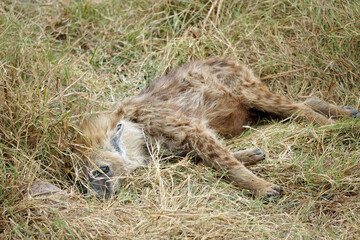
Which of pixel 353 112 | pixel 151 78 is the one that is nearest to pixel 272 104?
pixel 353 112

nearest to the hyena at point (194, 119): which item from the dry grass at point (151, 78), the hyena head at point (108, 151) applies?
the hyena head at point (108, 151)

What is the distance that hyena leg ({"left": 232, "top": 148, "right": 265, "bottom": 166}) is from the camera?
13.9 feet

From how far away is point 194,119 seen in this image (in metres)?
4.52

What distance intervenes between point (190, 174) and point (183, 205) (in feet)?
1.57

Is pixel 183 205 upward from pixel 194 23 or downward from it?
downward

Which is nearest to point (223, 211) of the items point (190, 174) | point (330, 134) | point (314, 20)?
point (190, 174)

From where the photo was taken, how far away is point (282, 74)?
5316 mm

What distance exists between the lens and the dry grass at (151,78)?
3.33 meters

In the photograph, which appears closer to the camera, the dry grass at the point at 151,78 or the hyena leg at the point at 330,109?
the dry grass at the point at 151,78

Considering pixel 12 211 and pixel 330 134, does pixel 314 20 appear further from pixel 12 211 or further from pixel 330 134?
pixel 12 211

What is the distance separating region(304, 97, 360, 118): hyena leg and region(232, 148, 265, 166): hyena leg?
3.42 feet

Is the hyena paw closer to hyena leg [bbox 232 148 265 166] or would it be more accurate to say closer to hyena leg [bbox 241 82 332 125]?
hyena leg [bbox 241 82 332 125]

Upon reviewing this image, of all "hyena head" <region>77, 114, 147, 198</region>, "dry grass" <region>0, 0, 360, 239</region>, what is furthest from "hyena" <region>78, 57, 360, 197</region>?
"dry grass" <region>0, 0, 360, 239</region>

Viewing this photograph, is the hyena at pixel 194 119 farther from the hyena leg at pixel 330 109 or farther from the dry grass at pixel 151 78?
the dry grass at pixel 151 78
